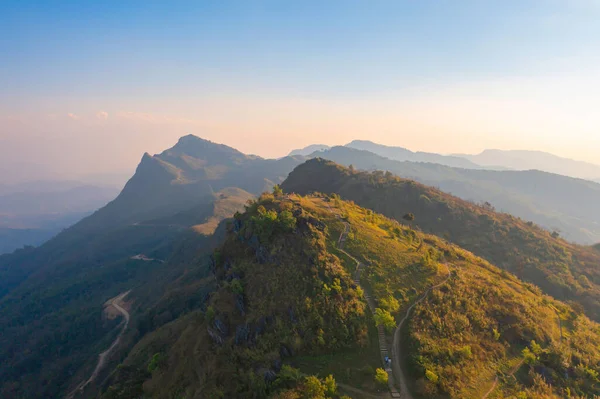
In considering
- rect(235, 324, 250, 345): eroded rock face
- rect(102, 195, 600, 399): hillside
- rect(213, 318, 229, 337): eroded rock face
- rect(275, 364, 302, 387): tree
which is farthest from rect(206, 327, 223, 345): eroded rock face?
rect(275, 364, 302, 387): tree

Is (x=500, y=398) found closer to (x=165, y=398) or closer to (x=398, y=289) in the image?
(x=398, y=289)

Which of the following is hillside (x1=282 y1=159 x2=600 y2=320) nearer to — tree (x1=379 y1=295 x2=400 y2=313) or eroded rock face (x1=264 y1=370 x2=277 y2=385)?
tree (x1=379 y1=295 x2=400 y2=313)

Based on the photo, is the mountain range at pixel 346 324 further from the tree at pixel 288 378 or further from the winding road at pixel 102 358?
the winding road at pixel 102 358

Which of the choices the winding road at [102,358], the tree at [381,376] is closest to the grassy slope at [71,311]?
the winding road at [102,358]

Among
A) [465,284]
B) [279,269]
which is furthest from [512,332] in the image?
[279,269]

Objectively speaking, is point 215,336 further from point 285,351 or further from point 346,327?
point 346,327
